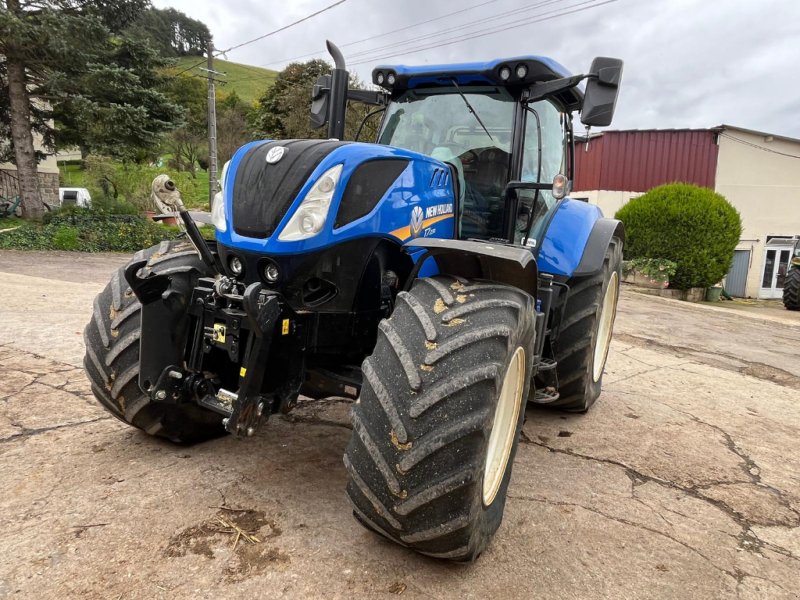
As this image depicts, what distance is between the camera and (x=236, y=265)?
2.44m

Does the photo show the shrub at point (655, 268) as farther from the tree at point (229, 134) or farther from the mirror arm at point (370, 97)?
the tree at point (229, 134)

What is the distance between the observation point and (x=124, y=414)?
2.82 metres

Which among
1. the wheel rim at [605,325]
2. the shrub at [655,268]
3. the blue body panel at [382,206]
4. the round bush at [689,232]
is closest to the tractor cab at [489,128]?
the blue body panel at [382,206]

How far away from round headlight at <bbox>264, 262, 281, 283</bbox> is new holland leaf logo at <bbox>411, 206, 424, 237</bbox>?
2.14 ft

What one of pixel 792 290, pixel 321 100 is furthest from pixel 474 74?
pixel 792 290

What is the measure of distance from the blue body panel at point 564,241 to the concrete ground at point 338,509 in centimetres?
107

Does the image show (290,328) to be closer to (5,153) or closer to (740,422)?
(740,422)

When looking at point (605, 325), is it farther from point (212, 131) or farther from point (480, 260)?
point (212, 131)

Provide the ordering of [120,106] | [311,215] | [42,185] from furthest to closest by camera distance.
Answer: [42,185] < [120,106] < [311,215]

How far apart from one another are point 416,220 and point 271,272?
0.71 metres

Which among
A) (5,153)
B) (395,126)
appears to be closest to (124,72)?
(5,153)

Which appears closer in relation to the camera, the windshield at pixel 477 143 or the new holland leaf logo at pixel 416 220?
the new holland leaf logo at pixel 416 220

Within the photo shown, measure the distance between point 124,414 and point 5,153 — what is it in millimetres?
16476

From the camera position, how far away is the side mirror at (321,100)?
3.57m
